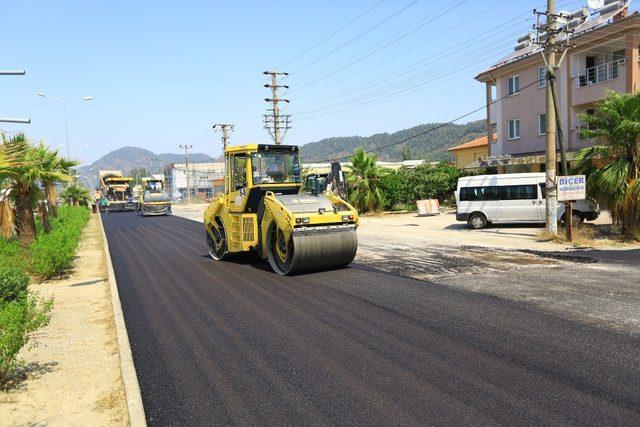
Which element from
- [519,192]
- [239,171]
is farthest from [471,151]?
[239,171]

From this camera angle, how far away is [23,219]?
1588 cm

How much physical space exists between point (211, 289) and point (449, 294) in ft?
15.1

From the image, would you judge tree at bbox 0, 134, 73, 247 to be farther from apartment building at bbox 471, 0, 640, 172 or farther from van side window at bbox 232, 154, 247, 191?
apartment building at bbox 471, 0, 640, 172

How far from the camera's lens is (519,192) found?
66.8 ft

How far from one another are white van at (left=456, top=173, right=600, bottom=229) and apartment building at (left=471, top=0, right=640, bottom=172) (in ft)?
16.8

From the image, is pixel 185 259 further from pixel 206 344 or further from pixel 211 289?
pixel 206 344

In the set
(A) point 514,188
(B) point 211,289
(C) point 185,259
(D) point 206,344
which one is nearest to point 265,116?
(A) point 514,188

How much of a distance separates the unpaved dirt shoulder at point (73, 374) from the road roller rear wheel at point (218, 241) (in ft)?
14.7

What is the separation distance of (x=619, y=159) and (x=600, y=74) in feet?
47.2

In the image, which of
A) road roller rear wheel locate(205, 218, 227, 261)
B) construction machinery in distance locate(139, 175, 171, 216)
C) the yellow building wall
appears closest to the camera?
road roller rear wheel locate(205, 218, 227, 261)

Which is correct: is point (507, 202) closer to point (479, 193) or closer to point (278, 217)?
point (479, 193)

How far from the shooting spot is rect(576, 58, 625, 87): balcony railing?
26.7 metres

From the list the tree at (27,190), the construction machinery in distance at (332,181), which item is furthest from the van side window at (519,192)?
the tree at (27,190)

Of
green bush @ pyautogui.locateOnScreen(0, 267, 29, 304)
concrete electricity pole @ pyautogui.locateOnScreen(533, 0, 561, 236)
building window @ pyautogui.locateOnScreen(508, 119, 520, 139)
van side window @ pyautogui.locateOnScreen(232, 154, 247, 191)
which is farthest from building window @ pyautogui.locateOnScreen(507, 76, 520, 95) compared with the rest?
green bush @ pyautogui.locateOnScreen(0, 267, 29, 304)
